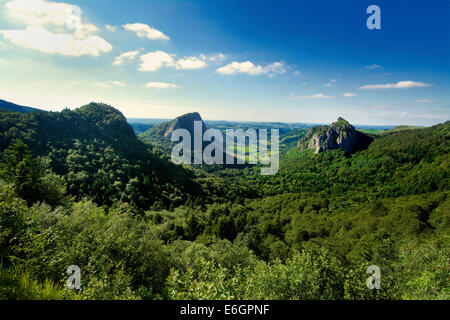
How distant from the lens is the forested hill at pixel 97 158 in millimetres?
78125

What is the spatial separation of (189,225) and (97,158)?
2965 inches

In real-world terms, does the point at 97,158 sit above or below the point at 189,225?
above

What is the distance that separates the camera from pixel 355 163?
A: 7628 inches

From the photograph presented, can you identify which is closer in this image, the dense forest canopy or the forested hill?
the dense forest canopy

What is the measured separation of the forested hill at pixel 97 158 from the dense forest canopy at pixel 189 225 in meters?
0.72

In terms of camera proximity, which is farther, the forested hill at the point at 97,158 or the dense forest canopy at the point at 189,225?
→ the forested hill at the point at 97,158

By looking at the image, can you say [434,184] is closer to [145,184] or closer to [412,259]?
[412,259]

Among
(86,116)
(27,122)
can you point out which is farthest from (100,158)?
(86,116)

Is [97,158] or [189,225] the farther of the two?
[97,158]

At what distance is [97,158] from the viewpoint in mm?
98062

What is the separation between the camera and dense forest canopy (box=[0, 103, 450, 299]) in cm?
1070

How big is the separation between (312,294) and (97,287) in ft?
43.5

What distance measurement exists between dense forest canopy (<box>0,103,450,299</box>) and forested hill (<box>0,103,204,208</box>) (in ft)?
2.35

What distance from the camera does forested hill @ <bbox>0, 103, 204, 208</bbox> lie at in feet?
256
